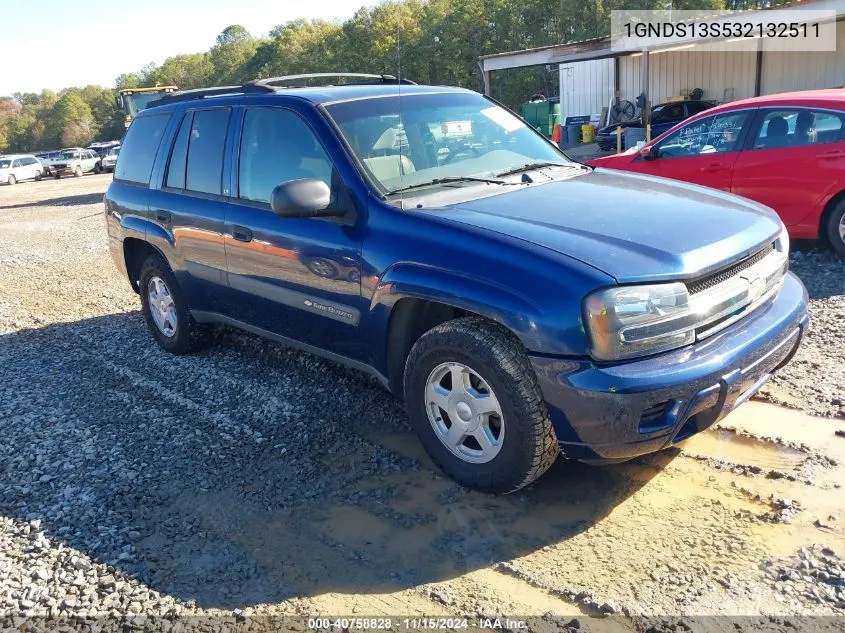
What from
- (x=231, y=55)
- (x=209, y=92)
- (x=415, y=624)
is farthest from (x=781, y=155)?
(x=231, y=55)

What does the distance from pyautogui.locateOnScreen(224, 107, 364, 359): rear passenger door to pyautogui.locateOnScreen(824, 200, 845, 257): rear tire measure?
16.8 ft

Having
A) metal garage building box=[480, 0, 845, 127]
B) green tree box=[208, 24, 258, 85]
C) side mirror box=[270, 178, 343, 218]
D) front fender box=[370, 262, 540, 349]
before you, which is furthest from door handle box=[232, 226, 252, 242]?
green tree box=[208, 24, 258, 85]

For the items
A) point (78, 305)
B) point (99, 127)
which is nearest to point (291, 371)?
point (78, 305)

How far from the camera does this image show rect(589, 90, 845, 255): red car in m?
6.74

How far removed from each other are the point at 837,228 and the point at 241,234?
5.46 m

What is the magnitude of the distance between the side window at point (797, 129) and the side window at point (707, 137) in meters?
0.27

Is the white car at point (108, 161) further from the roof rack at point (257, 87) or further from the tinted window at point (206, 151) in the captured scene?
the tinted window at point (206, 151)

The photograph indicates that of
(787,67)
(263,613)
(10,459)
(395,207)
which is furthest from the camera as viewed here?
(787,67)

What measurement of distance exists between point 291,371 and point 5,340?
3.36 metres

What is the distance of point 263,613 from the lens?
9.29 ft

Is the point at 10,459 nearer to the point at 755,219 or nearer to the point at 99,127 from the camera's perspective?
the point at 755,219

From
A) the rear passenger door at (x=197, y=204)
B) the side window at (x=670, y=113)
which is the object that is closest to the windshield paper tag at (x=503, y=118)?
the rear passenger door at (x=197, y=204)

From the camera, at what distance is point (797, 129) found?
699 centimetres

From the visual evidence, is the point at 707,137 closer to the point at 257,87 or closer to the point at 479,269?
the point at 257,87
